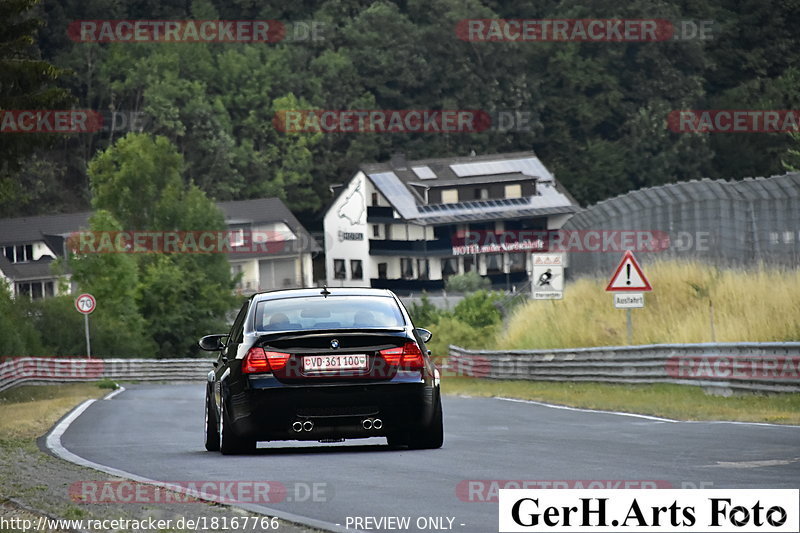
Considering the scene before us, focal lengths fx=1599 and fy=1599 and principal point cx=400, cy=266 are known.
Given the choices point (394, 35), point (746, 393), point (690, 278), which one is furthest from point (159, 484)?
point (394, 35)

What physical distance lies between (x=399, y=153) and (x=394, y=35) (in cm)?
1254

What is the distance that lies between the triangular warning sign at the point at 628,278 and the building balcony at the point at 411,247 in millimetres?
78261

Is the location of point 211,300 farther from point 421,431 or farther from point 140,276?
point 421,431

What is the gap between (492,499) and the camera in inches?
398

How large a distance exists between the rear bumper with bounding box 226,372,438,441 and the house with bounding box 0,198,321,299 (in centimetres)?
9288

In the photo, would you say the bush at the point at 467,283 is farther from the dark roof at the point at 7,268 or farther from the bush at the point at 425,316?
the bush at the point at 425,316

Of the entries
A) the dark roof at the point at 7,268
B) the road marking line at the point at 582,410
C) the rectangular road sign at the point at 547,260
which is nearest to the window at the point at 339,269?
the dark roof at the point at 7,268

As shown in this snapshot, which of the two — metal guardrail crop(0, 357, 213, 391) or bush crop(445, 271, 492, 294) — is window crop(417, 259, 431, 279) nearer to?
bush crop(445, 271, 492, 294)

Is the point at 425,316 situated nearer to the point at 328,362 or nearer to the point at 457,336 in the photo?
the point at 457,336

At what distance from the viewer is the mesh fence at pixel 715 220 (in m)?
30.5

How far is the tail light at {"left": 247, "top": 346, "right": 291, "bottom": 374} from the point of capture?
13.2m

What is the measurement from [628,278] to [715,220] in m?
5.49

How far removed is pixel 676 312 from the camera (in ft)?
110

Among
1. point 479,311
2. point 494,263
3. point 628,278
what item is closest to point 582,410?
point 628,278
